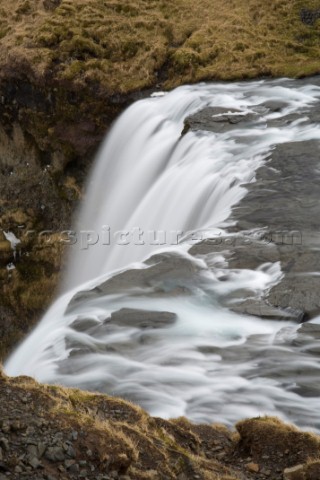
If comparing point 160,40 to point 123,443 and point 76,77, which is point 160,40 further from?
point 123,443

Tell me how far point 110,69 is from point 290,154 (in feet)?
44.2

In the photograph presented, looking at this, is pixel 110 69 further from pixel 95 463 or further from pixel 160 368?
pixel 95 463

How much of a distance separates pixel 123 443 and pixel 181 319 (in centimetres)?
484

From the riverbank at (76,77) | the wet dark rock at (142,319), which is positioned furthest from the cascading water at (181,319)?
the riverbank at (76,77)

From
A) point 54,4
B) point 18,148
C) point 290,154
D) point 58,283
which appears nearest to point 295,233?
point 290,154

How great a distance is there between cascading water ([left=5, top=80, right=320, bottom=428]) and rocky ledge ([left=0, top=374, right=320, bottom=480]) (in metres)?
0.93

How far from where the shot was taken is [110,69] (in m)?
30.9

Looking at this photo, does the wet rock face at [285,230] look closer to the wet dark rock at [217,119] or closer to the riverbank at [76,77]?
the wet dark rock at [217,119]

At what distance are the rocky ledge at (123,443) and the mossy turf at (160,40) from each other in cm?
2283

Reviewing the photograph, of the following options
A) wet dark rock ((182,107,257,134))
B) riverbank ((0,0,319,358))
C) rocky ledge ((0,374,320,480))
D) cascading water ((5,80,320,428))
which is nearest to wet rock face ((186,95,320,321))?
cascading water ((5,80,320,428))

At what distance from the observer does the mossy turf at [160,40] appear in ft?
99.1

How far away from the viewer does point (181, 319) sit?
472 inches

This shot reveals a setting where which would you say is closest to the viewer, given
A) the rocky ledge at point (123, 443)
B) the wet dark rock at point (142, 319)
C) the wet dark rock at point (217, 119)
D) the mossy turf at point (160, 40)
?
the rocky ledge at point (123, 443)

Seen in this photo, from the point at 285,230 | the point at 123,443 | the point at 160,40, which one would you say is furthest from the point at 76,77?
the point at 123,443
